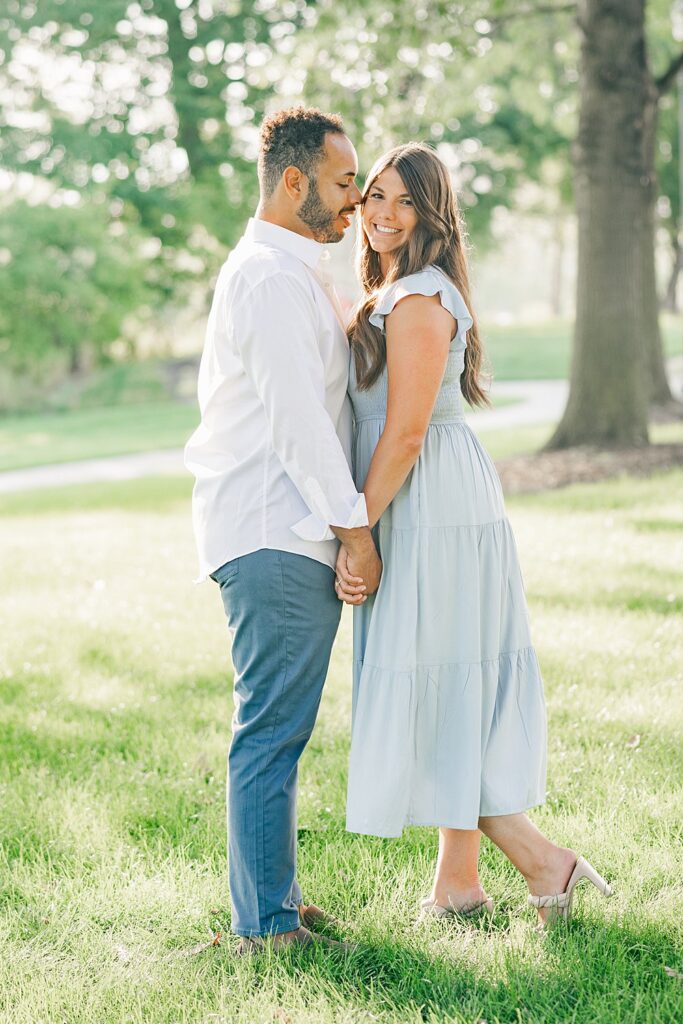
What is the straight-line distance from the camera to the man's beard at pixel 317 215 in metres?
2.99

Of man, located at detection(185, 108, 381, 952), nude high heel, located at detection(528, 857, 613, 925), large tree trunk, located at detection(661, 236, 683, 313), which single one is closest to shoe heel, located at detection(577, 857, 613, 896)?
nude high heel, located at detection(528, 857, 613, 925)

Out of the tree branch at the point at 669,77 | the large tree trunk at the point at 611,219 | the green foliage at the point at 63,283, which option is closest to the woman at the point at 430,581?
the large tree trunk at the point at 611,219

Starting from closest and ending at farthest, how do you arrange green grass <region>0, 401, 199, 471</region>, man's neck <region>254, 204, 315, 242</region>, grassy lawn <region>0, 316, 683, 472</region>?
man's neck <region>254, 204, 315, 242</region>, green grass <region>0, 401, 199, 471</region>, grassy lawn <region>0, 316, 683, 472</region>

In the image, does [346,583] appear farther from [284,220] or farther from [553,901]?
[553,901]

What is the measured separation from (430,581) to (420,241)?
0.94 metres

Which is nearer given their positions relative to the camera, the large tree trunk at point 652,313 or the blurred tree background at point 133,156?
the large tree trunk at point 652,313

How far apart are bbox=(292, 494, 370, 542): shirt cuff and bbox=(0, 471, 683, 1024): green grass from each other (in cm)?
115

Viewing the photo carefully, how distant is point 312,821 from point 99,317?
29.4 m

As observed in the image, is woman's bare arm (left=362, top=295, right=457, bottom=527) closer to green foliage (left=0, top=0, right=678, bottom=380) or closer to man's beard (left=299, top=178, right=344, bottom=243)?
man's beard (left=299, top=178, right=344, bottom=243)

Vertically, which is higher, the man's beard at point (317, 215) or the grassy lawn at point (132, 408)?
the man's beard at point (317, 215)

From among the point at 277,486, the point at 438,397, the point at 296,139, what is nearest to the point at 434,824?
the point at 277,486

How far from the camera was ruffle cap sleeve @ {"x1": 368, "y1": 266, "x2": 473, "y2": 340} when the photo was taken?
298 centimetres

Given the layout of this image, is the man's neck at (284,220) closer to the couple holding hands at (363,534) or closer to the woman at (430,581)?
the couple holding hands at (363,534)

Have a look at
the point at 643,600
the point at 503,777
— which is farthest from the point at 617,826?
the point at 643,600
